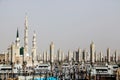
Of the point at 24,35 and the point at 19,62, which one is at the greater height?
the point at 24,35

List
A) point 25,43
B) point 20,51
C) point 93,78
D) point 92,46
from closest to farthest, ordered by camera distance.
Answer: point 93,78 < point 92,46 < point 25,43 < point 20,51

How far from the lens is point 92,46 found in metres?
19.9

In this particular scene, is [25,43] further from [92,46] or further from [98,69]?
[98,69]

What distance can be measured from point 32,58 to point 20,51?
2.09 meters

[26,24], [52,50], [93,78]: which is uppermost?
[26,24]

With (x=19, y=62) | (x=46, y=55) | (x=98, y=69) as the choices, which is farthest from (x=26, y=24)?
(x=98, y=69)

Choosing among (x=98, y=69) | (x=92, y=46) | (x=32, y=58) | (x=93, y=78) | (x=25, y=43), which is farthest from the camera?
(x=32, y=58)

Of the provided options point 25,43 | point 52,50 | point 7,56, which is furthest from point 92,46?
point 7,56

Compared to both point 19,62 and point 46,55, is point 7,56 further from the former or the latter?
point 46,55

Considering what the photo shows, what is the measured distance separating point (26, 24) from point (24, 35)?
2.70ft

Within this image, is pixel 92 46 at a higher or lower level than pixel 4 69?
higher

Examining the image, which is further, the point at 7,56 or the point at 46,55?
the point at 46,55

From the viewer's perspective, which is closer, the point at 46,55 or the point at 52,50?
the point at 52,50

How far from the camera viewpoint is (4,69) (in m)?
17.9
